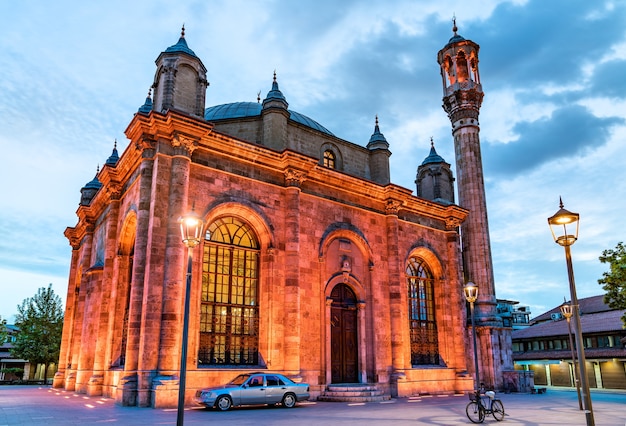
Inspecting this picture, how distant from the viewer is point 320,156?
2473 centimetres

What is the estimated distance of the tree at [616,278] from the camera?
18.4 meters

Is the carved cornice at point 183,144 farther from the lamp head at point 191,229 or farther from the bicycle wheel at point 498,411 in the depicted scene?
the bicycle wheel at point 498,411

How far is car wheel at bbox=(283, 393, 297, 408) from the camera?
15.2 metres

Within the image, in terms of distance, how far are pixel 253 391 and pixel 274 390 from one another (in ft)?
2.45

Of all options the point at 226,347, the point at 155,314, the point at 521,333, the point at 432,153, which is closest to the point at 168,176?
the point at 155,314

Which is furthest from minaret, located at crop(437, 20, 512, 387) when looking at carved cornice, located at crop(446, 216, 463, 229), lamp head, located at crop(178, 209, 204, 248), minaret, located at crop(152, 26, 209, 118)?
lamp head, located at crop(178, 209, 204, 248)

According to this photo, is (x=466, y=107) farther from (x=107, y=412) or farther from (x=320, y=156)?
(x=107, y=412)

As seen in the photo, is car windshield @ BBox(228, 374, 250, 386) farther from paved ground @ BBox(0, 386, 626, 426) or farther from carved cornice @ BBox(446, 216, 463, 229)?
carved cornice @ BBox(446, 216, 463, 229)

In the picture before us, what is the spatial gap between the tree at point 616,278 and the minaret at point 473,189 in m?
8.04

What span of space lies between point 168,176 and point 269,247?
4.75 meters

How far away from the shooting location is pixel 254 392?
48.0 feet

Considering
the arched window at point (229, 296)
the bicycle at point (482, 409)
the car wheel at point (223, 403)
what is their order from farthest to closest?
the arched window at point (229, 296)
the car wheel at point (223, 403)
the bicycle at point (482, 409)

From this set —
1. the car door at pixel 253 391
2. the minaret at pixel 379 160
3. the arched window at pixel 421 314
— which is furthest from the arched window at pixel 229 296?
the minaret at pixel 379 160

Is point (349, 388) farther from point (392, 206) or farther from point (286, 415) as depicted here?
→ point (392, 206)
